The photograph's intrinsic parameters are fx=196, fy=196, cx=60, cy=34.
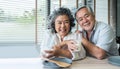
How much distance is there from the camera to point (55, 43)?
136cm

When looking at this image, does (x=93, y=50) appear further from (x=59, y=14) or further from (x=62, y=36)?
(x=59, y=14)

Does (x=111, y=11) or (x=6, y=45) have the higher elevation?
(x=111, y=11)

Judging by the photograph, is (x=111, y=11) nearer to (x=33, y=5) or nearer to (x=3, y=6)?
(x=33, y=5)

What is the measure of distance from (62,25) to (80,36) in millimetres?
148

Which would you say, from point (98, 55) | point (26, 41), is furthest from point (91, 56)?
point (26, 41)

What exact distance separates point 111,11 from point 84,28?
7.07ft

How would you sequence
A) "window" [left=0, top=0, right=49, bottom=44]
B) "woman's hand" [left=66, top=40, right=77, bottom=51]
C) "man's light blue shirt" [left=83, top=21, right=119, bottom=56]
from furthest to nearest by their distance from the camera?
"window" [left=0, top=0, right=49, bottom=44] → "man's light blue shirt" [left=83, top=21, right=119, bottom=56] → "woman's hand" [left=66, top=40, right=77, bottom=51]

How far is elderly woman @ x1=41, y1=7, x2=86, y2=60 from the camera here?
124 centimetres

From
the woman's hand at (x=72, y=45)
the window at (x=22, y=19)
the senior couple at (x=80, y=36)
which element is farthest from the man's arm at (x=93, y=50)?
the window at (x=22, y=19)

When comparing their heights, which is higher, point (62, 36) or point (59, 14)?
point (59, 14)

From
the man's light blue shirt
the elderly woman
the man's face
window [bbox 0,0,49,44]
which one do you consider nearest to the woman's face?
the elderly woman

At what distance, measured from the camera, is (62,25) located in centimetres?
138

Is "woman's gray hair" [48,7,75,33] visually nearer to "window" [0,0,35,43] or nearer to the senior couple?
the senior couple

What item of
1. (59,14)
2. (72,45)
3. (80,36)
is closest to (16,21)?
(59,14)
